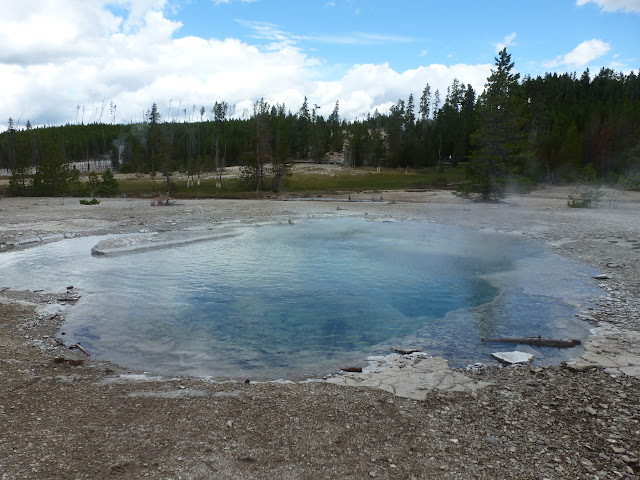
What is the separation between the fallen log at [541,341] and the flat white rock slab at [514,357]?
29.8 inches

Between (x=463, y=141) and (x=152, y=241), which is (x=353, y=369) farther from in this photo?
(x=463, y=141)

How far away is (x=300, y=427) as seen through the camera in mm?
5129

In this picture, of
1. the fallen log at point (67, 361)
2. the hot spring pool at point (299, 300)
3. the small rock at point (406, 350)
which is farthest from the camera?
the hot spring pool at point (299, 300)

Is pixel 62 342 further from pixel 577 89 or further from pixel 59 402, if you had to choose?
pixel 577 89

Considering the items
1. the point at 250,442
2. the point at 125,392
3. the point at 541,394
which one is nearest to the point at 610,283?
the point at 541,394

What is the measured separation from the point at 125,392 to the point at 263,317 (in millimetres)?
4444

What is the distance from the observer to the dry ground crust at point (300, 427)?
14.1 ft

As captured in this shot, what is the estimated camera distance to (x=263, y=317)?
10352 millimetres

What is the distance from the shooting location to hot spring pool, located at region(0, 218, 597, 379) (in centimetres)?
825

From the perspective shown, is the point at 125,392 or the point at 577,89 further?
the point at 577,89

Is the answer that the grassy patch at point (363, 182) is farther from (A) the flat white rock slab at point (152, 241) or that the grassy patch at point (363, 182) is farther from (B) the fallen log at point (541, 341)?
(B) the fallen log at point (541, 341)

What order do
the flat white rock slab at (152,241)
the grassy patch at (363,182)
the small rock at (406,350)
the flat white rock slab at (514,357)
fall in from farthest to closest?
the grassy patch at (363,182)
the flat white rock slab at (152,241)
the small rock at (406,350)
the flat white rock slab at (514,357)

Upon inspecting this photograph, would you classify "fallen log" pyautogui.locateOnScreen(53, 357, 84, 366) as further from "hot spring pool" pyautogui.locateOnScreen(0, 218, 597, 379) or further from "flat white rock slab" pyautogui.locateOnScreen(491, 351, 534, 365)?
"flat white rock slab" pyautogui.locateOnScreen(491, 351, 534, 365)

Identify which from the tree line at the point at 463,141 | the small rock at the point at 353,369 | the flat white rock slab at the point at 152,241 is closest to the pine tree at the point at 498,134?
the tree line at the point at 463,141
